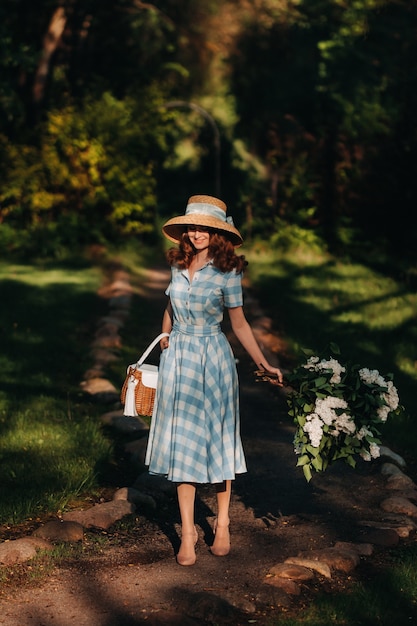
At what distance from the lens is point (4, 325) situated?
13.7m

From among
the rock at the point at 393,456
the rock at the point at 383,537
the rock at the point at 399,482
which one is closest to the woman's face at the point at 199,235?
the rock at the point at 383,537

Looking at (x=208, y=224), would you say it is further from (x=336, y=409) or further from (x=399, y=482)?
(x=399, y=482)

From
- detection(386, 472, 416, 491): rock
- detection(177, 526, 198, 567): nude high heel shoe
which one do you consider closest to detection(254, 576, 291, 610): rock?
detection(177, 526, 198, 567): nude high heel shoe

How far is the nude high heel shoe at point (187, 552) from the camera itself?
579 centimetres

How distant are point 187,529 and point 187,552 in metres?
0.13

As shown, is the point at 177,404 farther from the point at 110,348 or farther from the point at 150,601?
the point at 110,348

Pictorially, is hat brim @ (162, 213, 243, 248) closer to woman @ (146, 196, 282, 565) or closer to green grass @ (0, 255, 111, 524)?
woman @ (146, 196, 282, 565)

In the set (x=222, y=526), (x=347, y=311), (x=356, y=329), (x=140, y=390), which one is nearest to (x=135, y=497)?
(x=222, y=526)

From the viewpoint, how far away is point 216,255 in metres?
5.80

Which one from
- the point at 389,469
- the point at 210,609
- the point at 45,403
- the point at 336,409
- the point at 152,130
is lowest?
the point at 152,130

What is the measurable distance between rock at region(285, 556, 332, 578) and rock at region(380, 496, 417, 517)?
1267mm

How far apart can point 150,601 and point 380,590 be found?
4.04 feet

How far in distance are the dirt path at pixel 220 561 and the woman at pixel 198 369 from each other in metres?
0.34

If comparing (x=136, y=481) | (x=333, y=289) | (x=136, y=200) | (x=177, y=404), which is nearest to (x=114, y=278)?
(x=333, y=289)
